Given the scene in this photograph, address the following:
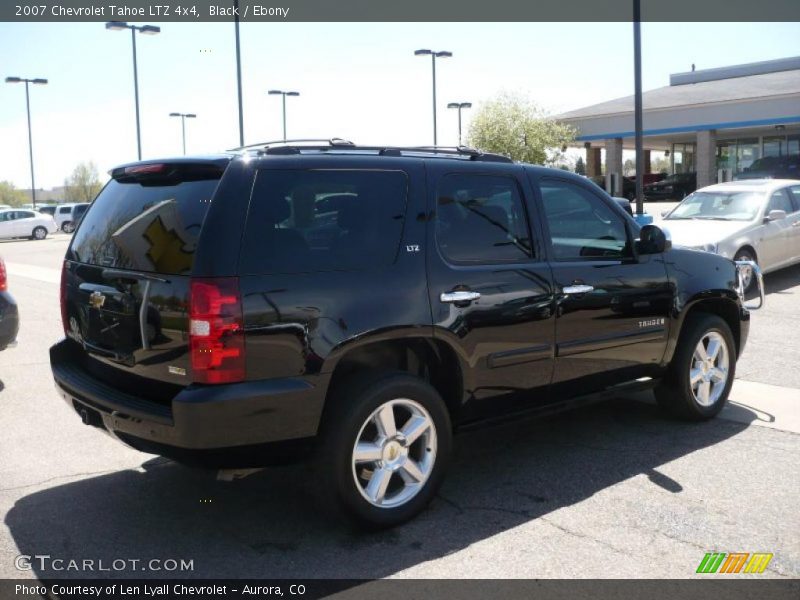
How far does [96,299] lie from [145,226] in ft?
1.58

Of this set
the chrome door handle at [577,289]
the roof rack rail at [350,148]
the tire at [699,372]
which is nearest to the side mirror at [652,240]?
the chrome door handle at [577,289]

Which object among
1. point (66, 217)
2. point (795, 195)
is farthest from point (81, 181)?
point (795, 195)

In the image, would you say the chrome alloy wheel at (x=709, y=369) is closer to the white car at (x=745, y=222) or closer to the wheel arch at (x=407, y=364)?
the wheel arch at (x=407, y=364)

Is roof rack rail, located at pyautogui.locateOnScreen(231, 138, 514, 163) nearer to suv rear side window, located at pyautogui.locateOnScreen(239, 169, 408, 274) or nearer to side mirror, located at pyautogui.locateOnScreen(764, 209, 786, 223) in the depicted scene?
suv rear side window, located at pyautogui.locateOnScreen(239, 169, 408, 274)

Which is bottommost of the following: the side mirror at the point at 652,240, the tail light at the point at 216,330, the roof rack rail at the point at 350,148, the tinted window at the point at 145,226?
the tail light at the point at 216,330

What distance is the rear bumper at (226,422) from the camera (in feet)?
11.8

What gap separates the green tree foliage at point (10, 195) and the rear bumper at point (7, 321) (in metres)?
87.8

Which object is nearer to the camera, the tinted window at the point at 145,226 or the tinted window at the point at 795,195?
the tinted window at the point at 145,226

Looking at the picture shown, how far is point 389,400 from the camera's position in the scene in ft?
13.4

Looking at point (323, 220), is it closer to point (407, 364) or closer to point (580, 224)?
point (407, 364)

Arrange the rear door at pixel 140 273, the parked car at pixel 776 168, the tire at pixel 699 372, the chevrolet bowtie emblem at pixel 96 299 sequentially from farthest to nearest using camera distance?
1. the parked car at pixel 776 168
2. the tire at pixel 699 372
3. the chevrolet bowtie emblem at pixel 96 299
4. the rear door at pixel 140 273

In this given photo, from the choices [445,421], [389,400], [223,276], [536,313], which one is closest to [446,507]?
[445,421]

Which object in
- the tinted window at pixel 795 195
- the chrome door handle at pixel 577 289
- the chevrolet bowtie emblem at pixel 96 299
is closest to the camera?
the chevrolet bowtie emblem at pixel 96 299

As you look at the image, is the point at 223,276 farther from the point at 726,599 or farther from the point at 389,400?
the point at 726,599
